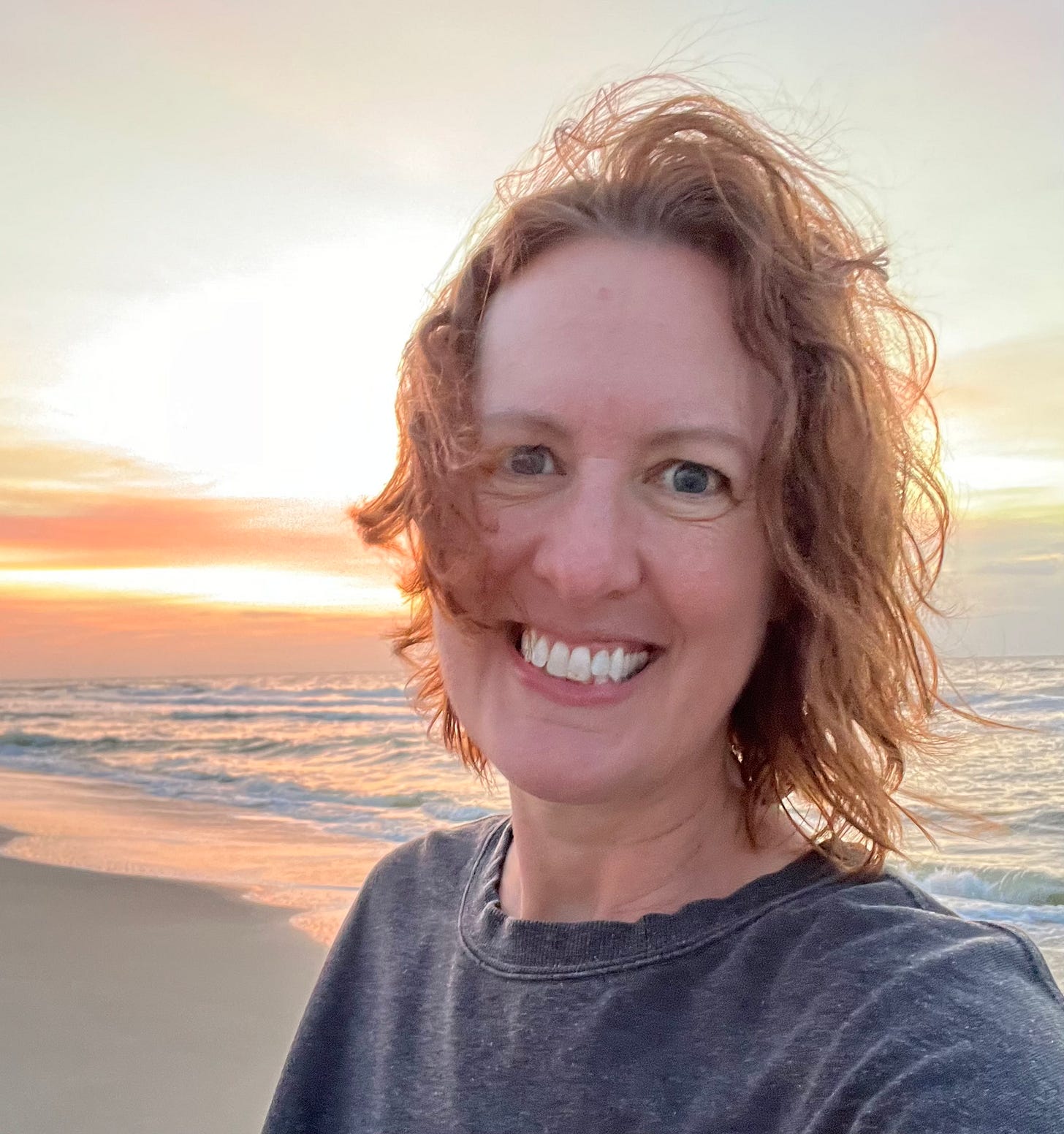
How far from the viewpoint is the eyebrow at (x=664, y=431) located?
5.32 feet

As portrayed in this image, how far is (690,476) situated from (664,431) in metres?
0.09

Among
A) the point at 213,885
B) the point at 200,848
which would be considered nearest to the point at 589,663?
the point at 213,885

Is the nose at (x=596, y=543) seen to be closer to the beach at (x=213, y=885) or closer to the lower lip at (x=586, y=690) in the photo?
the lower lip at (x=586, y=690)

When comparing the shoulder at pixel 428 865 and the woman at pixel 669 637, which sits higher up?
the woman at pixel 669 637

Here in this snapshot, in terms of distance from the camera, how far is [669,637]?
5.55ft

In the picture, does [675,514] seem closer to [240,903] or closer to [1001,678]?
[240,903]

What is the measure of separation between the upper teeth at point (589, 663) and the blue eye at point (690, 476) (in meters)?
0.28

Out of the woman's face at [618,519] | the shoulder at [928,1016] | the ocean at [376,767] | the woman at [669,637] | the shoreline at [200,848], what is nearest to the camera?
the shoulder at [928,1016]

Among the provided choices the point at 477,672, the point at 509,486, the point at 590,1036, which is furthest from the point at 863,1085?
the point at 509,486

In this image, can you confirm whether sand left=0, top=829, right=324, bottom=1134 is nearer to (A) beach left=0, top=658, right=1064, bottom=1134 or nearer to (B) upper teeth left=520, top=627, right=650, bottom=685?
(A) beach left=0, top=658, right=1064, bottom=1134

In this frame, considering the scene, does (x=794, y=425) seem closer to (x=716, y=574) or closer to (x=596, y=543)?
(x=716, y=574)

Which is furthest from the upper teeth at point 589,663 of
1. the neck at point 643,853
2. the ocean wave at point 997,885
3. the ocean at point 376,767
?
the ocean wave at point 997,885

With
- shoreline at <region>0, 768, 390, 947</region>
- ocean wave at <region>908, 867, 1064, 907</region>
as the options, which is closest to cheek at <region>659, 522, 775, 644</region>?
shoreline at <region>0, 768, 390, 947</region>

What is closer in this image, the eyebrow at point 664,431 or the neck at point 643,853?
the eyebrow at point 664,431
